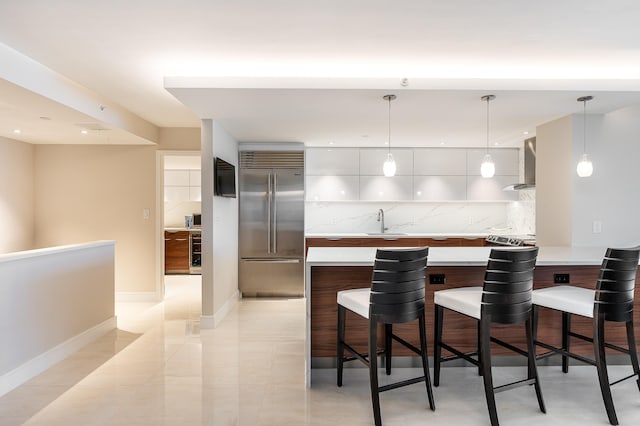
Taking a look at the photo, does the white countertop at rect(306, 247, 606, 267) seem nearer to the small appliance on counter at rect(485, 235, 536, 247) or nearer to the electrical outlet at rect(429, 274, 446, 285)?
the electrical outlet at rect(429, 274, 446, 285)

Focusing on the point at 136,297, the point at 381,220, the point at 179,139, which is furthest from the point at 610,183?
the point at 136,297

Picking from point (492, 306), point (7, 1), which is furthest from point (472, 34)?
point (7, 1)

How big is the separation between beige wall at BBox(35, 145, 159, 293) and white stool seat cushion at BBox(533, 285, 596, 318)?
15.8 ft

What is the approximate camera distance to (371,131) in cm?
500

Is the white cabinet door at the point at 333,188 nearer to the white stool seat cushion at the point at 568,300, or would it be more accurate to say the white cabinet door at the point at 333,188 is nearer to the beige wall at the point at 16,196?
the white stool seat cushion at the point at 568,300

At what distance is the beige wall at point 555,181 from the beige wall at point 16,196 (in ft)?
21.8

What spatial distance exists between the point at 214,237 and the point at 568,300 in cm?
336

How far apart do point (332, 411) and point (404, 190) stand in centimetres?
428

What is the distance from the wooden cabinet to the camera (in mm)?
7883

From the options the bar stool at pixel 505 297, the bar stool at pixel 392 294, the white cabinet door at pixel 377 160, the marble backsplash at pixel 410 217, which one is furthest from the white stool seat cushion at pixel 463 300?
the marble backsplash at pixel 410 217

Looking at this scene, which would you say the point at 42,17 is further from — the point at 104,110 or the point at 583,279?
the point at 583,279

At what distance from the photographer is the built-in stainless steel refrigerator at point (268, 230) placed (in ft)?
19.0

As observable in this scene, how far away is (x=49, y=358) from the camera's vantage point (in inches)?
127

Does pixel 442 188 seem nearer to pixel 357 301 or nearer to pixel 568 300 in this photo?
pixel 568 300
